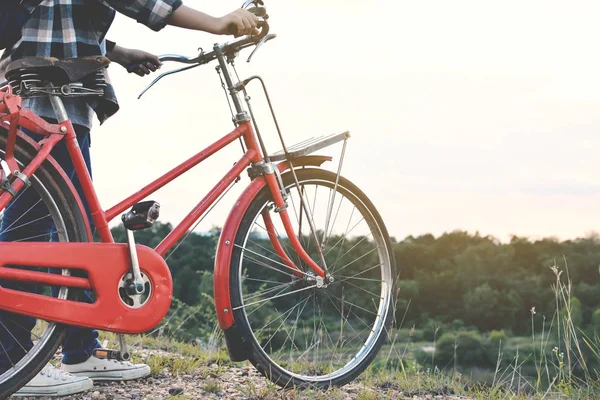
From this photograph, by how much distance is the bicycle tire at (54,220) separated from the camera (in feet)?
9.09

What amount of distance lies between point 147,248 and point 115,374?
903mm

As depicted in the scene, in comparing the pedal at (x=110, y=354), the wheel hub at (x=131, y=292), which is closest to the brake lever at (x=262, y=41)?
the wheel hub at (x=131, y=292)

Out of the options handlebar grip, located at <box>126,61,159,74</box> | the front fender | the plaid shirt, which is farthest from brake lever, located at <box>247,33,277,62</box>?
the front fender

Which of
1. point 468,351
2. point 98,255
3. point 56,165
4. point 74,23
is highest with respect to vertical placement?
point 74,23

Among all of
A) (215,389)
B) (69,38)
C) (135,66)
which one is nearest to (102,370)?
(215,389)

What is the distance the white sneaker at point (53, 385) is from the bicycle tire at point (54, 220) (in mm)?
476

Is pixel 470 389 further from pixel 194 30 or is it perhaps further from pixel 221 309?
pixel 194 30

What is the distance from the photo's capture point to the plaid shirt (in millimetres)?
2926

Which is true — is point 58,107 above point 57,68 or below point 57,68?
below

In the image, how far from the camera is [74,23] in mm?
3035

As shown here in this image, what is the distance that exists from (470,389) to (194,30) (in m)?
2.39

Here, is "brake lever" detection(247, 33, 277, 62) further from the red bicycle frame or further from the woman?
the red bicycle frame

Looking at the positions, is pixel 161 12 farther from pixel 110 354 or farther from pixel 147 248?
pixel 110 354

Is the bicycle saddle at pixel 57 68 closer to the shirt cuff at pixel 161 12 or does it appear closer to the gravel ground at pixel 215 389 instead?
the shirt cuff at pixel 161 12
